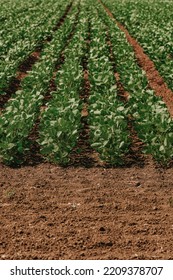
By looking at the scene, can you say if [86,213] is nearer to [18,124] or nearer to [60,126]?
[60,126]

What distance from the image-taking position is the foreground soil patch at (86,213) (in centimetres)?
546

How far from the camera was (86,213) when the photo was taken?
623 cm

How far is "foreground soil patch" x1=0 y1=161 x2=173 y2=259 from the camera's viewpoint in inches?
215

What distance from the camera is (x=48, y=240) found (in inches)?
222

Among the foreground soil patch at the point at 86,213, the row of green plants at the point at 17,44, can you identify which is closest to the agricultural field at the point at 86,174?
the foreground soil patch at the point at 86,213

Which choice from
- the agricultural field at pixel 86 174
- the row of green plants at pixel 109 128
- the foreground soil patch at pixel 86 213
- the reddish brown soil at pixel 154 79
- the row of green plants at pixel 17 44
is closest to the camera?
the foreground soil patch at pixel 86 213

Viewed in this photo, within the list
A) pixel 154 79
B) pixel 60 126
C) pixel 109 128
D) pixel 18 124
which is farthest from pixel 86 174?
pixel 154 79

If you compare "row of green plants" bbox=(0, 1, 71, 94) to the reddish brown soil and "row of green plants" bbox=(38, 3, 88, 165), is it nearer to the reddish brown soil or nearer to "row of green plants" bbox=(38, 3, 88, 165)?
"row of green plants" bbox=(38, 3, 88, 165)

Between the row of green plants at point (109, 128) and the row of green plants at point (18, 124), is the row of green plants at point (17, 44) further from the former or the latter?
the row of green plants at point (109, 128)

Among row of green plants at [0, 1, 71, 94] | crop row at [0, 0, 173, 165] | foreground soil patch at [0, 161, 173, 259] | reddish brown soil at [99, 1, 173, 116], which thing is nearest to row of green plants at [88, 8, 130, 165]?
crop row at [0, 0, 173, 165]

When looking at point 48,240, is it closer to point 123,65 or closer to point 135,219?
point 135,219
